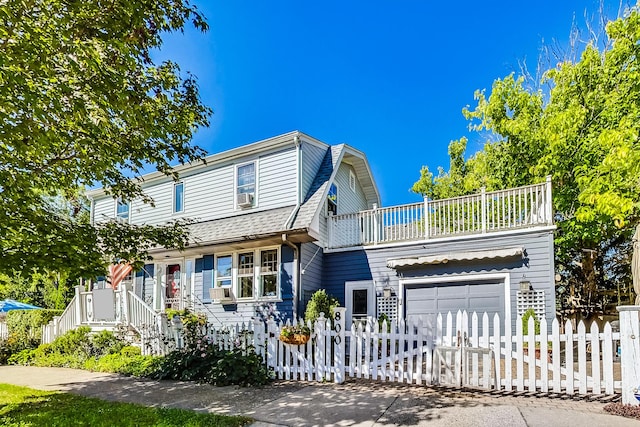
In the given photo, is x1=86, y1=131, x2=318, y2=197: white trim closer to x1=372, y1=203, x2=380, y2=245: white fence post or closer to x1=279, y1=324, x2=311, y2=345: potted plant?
x1=372, y1=203, x2=380, y2=245: white fence post

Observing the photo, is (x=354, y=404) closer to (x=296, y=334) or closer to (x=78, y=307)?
(x=296, y=334)

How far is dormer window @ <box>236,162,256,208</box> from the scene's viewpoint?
14.0 m

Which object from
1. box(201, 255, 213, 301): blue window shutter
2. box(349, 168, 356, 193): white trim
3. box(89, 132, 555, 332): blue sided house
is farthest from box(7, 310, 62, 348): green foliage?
box(349, 168, 356, 193): white trim

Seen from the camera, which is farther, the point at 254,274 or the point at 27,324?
the point at 27,324

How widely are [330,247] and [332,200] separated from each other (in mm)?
1681

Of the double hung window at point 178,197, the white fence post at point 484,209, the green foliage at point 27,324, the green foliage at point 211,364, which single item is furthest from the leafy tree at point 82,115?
the green foliage at point 27,324

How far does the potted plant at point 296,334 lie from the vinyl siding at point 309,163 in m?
5.85

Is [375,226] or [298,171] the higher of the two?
[298,171]

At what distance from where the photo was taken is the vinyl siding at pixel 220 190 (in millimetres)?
13508

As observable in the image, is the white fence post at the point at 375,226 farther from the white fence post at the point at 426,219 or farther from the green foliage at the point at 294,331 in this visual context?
the green foliage at the point at 294,331

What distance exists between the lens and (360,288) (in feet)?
42.3

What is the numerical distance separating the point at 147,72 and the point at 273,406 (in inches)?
229

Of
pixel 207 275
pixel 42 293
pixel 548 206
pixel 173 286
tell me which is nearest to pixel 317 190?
pixel 207 275

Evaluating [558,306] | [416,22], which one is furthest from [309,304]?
[416,22]
